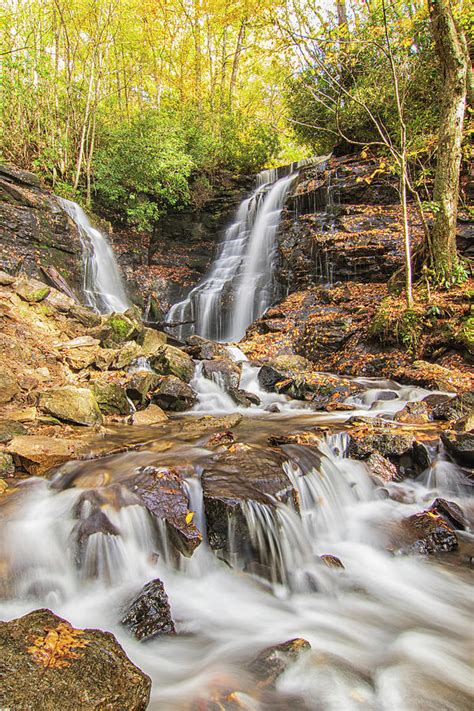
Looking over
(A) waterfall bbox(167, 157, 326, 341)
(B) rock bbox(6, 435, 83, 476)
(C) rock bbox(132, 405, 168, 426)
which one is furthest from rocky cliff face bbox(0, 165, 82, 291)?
(B) rock bbox(6, 435, 83, 476)

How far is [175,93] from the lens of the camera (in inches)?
810

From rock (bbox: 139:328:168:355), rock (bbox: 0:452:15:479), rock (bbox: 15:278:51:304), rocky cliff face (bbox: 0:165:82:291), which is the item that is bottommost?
rock (bbox: 0:452:15:479)

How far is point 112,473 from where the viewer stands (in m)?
3.80

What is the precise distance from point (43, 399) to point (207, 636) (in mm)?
3789

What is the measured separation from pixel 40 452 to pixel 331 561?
2.98 meters

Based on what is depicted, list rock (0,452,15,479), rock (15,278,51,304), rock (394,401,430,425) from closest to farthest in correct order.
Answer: rock (0,452,15,479), rock (394,401,430,425), rock (15,278,51,304)

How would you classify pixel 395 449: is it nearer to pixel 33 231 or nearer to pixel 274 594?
pixel 274 594

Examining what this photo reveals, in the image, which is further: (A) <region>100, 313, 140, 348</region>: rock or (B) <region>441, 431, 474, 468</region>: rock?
→ (A) <region>100, 313, 140, 348</region>: rock

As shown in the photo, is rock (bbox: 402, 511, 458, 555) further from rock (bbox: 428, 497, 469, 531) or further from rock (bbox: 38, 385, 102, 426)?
rock (bbox: 38, 385, 102, 426)

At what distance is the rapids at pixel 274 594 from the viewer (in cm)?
221

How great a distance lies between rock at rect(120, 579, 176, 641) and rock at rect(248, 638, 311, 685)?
1.97 feet

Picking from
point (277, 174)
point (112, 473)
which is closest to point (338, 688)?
point (112, 473)

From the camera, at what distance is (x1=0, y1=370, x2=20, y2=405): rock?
17.5 feet

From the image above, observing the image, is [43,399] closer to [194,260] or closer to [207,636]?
[207,636]
